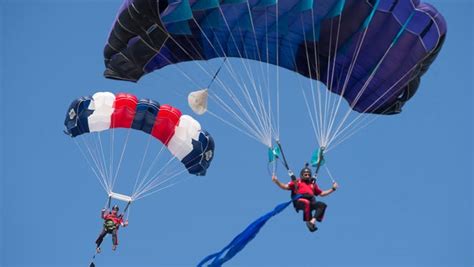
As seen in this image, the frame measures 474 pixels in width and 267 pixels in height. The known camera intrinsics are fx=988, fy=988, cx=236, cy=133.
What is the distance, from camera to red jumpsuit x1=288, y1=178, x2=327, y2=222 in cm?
1416

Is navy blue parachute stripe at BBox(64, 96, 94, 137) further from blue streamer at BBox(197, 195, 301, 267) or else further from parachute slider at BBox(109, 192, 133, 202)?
blue streamer at BBox(197, 195, 301, 267)

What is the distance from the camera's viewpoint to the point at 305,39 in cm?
1645

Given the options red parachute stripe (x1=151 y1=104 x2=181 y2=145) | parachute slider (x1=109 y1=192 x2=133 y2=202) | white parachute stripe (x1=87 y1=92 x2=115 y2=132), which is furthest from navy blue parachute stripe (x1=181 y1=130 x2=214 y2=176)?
white parachute stripe (x1=87 y1=92 x2=115 y2=132)

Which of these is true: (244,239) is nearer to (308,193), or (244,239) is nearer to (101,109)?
(308,193)

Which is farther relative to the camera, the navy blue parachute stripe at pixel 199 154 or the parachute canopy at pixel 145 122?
the navy blue parachute stripe at pixel 199 154

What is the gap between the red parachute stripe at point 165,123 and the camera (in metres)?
18.8

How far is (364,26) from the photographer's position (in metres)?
15.7

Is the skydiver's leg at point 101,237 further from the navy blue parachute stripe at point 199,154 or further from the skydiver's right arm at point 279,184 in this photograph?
the skydiver's right arm at point 279,184

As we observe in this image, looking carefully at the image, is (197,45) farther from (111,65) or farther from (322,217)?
(322,217)

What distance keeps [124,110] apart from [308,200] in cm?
560

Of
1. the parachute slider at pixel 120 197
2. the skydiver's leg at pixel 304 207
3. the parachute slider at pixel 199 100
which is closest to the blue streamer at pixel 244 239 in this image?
the skydiver's leg at pixel 304 207

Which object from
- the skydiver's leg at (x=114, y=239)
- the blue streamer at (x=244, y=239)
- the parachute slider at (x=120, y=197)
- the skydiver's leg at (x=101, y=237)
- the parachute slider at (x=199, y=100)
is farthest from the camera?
the parachute slider at (x=120, y=197)

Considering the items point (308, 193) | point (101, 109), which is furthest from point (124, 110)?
point (308, 193)

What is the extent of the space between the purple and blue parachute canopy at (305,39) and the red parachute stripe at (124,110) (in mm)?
1165
